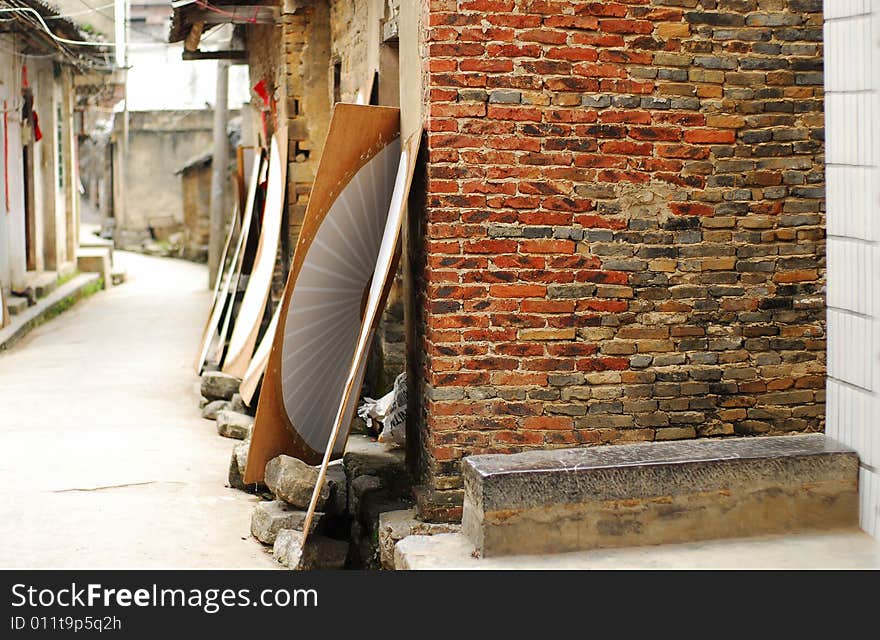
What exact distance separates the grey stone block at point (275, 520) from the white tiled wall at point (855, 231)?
276 centimetres

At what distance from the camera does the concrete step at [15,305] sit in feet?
45.9

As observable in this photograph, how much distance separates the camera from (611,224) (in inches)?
220

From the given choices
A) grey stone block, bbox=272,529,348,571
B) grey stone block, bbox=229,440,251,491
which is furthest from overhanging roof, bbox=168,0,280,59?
grey stone block, bbox=272,529,348,571

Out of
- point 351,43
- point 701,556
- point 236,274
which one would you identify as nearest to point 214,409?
point 236,274

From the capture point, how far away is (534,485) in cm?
425

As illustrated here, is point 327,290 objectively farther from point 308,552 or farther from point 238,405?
point 238,405

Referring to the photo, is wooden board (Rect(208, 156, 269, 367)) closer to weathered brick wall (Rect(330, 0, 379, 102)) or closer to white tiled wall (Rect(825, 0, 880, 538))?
weathered brick wall (Rect(330, 0, 379, 102))

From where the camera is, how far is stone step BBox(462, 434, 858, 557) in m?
4.25

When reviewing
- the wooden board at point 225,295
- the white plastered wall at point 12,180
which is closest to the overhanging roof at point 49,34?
the white plastered wall at point 12,180

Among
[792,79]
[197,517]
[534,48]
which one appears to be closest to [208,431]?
[197,517]

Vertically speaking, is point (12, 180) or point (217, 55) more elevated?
point (217, 55)

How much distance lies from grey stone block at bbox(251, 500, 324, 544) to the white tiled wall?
2.76m

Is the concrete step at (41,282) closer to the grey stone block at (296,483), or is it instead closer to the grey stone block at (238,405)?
the grey stone block at (238,405)

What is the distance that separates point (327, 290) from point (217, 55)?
824cm
